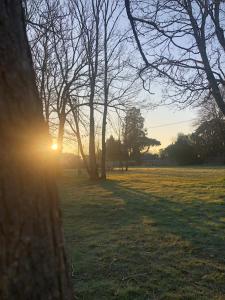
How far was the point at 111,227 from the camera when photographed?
8336 mm

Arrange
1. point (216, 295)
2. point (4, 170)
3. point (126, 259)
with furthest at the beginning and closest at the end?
point (126, 259) < point (216, 295) < point (4, 170)

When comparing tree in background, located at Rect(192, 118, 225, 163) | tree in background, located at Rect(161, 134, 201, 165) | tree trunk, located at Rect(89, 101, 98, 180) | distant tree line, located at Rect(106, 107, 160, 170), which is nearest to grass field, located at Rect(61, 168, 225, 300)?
tree trunk, located at Rect(89, 101, 98, 180)

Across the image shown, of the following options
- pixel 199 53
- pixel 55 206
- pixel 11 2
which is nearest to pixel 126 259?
pixel 55 206

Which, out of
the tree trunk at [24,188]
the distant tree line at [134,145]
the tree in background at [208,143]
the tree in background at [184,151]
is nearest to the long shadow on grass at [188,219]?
the tree trunk at [24,188]

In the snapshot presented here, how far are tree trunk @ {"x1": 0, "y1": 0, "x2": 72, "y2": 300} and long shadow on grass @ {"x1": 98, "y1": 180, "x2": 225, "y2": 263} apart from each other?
461 cm

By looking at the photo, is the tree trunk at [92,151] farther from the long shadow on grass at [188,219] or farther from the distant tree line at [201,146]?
the distant tree line at [201,146]

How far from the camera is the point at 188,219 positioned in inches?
355

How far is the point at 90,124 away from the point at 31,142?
2161cm

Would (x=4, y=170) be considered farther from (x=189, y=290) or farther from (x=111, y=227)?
(x=111, y=227)

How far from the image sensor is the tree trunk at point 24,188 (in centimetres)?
148

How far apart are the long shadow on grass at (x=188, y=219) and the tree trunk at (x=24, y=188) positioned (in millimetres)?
4612

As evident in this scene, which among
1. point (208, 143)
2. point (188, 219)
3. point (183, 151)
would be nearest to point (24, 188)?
point (188, 219)

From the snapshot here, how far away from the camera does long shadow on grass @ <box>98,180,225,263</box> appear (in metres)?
6.61

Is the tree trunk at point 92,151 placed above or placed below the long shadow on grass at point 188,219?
above
